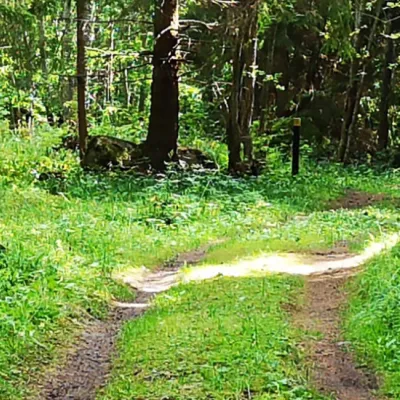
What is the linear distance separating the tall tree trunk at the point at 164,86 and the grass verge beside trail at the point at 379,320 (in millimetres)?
9864

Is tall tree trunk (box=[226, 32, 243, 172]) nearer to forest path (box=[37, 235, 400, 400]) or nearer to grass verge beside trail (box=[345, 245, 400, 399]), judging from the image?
forest path (box=[37, 235, 400, 400])

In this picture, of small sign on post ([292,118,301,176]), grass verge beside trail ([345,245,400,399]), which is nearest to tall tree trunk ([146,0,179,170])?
small sign on post ([292,118,301,176])

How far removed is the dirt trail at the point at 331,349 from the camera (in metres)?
5.07

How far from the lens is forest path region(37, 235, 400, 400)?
17.3ft

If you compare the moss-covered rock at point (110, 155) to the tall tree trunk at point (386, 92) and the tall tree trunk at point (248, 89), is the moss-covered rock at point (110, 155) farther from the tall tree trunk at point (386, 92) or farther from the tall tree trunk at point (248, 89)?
the tall tree trunk at point (386, 92)

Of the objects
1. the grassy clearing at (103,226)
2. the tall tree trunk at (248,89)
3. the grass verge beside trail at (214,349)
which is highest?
the tall tree trunk at (248,89)

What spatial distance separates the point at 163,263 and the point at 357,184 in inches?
397

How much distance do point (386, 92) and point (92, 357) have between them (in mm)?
21146

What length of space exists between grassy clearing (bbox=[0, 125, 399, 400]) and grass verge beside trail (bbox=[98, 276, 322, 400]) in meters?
0.75

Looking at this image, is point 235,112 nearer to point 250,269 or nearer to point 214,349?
point 250,269

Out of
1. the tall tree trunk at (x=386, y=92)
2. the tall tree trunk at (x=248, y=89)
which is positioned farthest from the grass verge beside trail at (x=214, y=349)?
the tall tree trunk at (x=386, y=92)

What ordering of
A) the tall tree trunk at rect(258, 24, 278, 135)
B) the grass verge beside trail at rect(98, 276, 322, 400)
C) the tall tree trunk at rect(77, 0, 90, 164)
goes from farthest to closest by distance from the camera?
the tall tree trunk at rect(258, 24, 278, 135), the tall tree trunk at rect(77, 0, 90, 164), the grass verge beside trail at rect(98, 276, 322, 400)

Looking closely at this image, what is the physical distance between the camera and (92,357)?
237 inches

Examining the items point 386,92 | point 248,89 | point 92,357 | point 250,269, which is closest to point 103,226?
point 250,269
